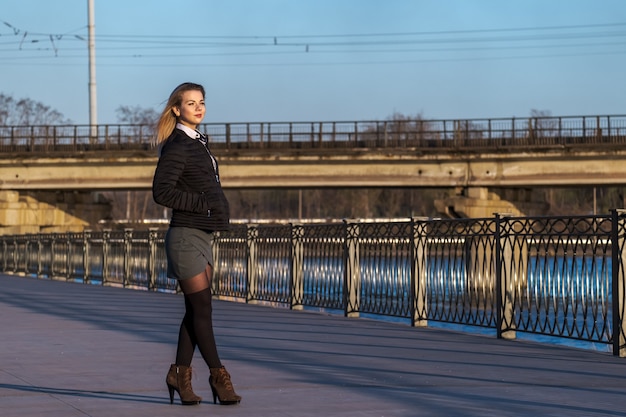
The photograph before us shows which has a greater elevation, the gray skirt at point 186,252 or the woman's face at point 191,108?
the woman's face at point 191,108

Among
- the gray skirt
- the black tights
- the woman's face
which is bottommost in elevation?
the black tights

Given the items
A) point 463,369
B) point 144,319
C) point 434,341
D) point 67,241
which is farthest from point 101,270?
point 463,369

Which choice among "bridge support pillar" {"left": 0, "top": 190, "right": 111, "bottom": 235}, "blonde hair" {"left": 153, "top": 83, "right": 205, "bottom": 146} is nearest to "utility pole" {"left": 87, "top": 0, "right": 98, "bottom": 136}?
"bridge support pillar" {"left": 0, "top": 190, "right": 111, "bottom": 235}

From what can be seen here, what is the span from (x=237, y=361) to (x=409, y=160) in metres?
47.4

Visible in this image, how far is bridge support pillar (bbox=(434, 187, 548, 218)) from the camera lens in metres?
55.9

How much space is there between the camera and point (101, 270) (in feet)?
94.2

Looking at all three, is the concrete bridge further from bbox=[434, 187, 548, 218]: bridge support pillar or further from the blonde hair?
the blonde hair

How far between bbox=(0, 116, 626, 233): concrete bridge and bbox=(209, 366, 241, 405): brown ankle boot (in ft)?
156

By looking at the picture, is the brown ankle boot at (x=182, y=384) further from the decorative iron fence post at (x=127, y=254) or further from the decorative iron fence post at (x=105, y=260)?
the decorative iron fence post at (x=105, y=260)

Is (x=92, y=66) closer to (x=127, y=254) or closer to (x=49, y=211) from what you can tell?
(x=49, y=211)

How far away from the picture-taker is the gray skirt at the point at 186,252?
711 centimetres

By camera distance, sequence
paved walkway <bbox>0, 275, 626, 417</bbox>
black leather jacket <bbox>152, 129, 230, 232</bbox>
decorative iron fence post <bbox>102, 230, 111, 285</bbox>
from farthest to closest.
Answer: decorative iron fence post <bbox>102, 230, 111, 285</bbox>
black leather jacket <bbox>152, 129, 230, 232</bbox>
paved walkway <bbox>0, 275, 626, 417</bbox>

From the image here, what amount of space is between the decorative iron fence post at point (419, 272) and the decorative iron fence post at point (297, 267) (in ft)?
12.2

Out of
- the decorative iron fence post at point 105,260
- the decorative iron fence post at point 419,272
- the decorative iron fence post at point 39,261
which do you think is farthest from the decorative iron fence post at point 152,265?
the decorative iron fence post at point 419,272
